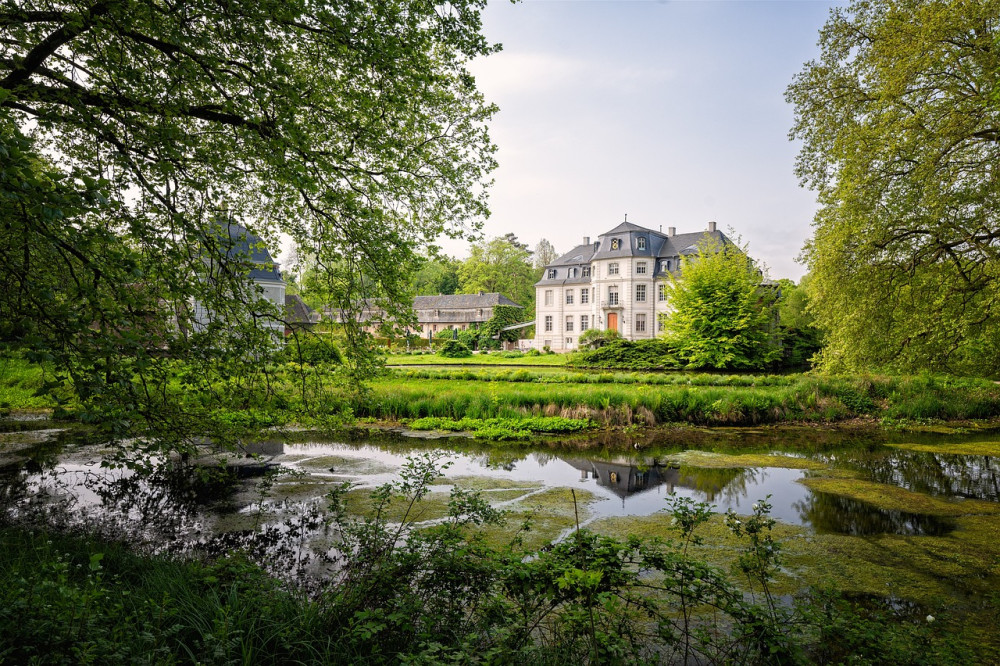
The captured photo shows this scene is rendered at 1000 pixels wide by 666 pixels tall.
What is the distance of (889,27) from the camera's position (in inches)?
438

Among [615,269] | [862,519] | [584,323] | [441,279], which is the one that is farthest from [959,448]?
[441,279]

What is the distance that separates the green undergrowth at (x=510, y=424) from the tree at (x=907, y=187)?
6894 millimetres

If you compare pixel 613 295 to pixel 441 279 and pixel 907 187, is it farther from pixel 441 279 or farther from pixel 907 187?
pixel 441 279

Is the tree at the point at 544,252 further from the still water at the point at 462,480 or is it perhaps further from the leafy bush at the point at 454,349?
the still water at the point at 462,480

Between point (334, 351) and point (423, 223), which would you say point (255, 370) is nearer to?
point (334, 351)

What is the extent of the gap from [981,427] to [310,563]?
16592 millimetres

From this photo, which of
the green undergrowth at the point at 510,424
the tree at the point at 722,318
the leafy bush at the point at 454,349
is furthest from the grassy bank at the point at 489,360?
the green undergrowth at the point at 510,424

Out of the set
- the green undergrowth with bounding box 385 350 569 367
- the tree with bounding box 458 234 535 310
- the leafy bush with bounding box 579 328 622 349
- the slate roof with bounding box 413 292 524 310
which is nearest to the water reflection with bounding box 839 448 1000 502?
the green undergrowth with bounding box 385 350 569 367

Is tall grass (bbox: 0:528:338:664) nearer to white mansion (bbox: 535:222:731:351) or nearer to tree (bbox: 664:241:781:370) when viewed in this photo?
tree (bbox: 664:241:781:370)

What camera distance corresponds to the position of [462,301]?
58094mm

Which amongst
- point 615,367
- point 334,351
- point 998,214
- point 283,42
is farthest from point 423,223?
point 615,367

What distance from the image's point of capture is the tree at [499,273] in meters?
63.2

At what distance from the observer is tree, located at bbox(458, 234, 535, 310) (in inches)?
2489

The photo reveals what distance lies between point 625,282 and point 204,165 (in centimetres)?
3810
